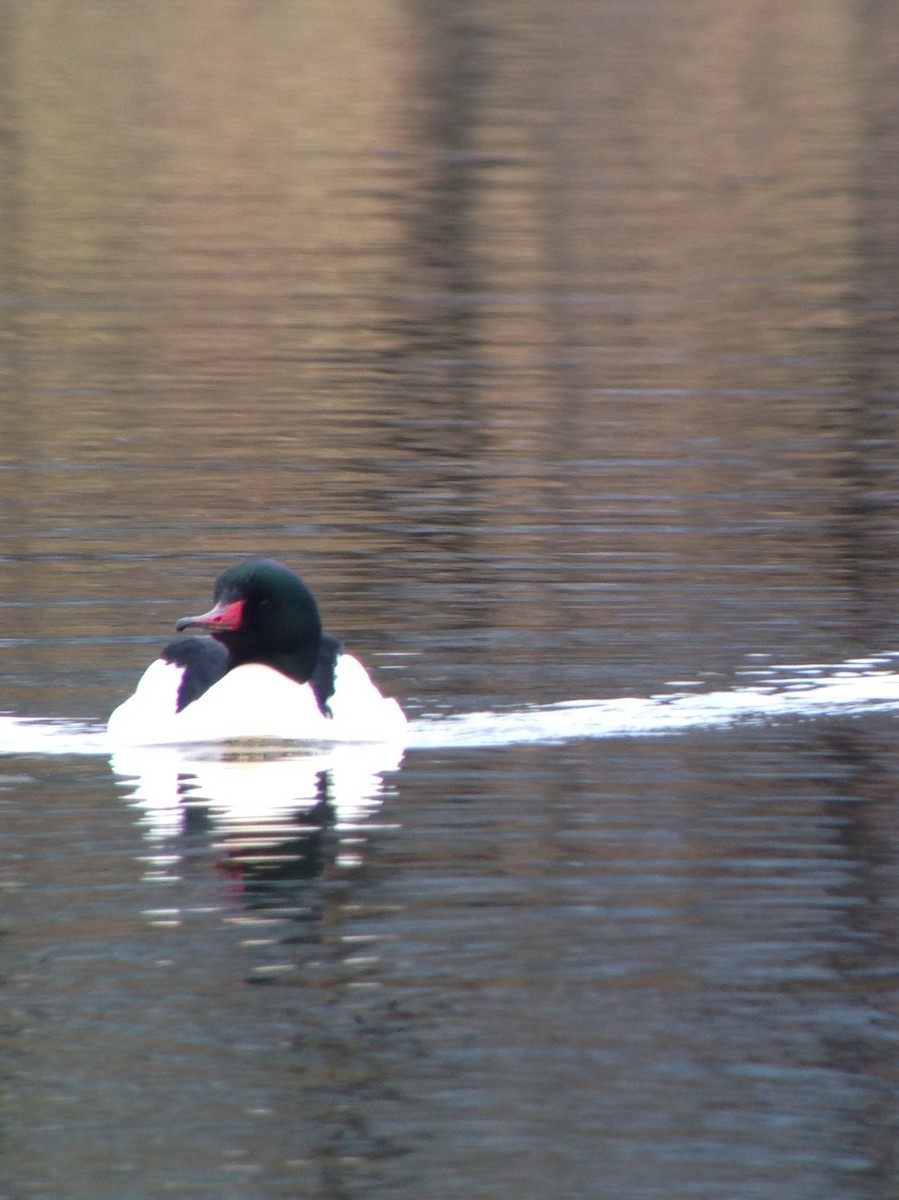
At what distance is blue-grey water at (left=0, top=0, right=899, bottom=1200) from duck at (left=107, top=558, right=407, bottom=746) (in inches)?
6.5

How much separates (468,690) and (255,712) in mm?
1249

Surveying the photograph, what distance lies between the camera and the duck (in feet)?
41.8

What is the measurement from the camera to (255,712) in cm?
1285

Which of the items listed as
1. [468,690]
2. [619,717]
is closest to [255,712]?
[468,690]

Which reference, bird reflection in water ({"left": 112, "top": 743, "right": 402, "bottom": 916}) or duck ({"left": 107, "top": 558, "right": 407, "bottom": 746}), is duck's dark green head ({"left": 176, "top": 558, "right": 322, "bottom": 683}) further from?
bird reflection in water ({"left": 112, "top": 743, "right": 402, "bottom": 916})

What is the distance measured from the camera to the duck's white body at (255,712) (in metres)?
12.7

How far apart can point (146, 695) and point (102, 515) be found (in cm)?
557

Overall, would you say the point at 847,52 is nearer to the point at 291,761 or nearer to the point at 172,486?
the point at 172,486

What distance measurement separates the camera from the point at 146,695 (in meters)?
12.8

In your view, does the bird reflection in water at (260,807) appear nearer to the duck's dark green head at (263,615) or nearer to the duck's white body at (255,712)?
the duck's white body at (255,712)

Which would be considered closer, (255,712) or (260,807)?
(260,807)

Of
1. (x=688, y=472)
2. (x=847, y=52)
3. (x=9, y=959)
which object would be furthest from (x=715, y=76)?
(x=9, y=959)

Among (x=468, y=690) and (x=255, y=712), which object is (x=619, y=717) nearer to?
(x=468, y=690)

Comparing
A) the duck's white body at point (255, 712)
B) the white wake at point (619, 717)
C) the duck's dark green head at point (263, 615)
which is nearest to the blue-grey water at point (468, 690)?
the white wake at point (619, 717)
